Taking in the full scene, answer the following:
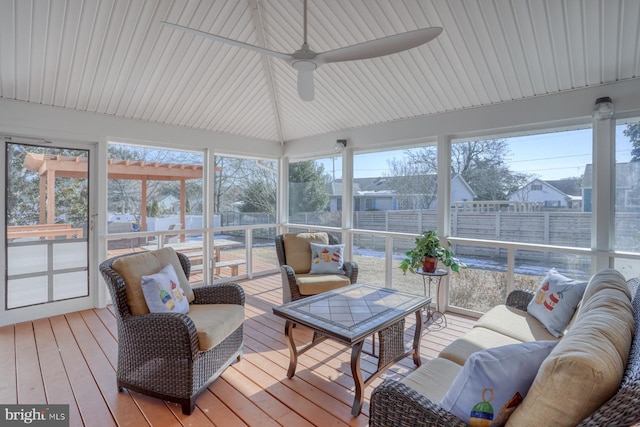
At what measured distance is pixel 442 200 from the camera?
14.2 ft

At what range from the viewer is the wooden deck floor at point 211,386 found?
2197mm

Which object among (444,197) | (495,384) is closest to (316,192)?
(444,197)

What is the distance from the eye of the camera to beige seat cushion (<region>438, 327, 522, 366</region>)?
2072mm

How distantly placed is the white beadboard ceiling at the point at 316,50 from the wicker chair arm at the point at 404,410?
10.0ft

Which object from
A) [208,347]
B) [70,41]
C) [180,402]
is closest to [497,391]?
[208,347]

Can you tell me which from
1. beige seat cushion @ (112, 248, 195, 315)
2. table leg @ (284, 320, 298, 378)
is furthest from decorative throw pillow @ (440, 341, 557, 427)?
beige seat cushion @ (112, 248, 195, 315)

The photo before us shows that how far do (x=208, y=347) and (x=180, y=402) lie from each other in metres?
0.38

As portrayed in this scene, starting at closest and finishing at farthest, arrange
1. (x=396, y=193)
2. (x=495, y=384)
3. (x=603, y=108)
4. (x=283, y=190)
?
(x=495, y=384) → (x=603, y=108) → (x=396, y=193) → (x=283, y=190)

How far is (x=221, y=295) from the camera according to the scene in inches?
116

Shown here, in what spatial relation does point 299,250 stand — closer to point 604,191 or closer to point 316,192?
point 316,192

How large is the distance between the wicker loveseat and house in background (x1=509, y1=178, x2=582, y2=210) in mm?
2001

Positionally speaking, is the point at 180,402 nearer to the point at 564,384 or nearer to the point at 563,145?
the point at 564,384

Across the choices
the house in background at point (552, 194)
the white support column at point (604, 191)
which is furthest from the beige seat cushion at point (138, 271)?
the white support column at point (604, 191)

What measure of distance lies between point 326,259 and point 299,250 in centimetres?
42
